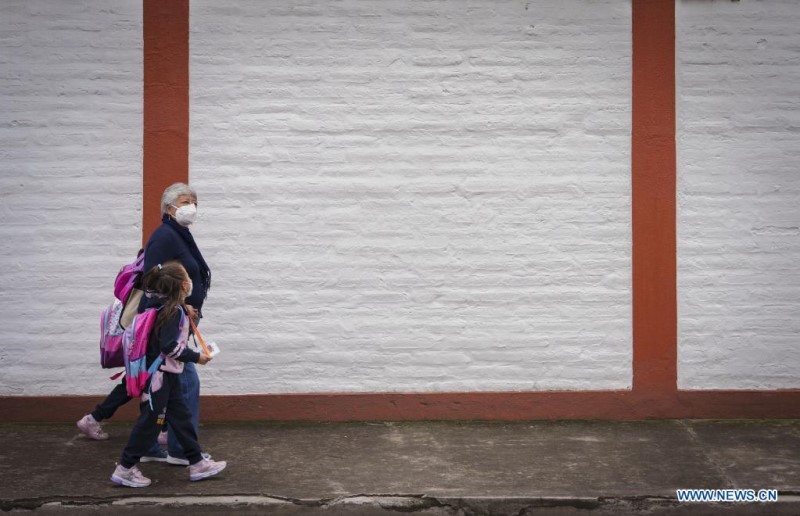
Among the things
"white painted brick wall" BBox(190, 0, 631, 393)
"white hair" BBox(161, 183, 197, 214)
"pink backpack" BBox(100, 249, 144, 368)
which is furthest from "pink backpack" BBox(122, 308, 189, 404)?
"white painted brick wall" BBox(190, 0, 631, 393)

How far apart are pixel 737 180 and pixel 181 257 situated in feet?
14.3

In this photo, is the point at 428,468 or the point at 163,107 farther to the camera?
the point at 163,107

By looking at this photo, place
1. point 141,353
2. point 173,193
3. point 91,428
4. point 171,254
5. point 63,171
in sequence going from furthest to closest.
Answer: point 63,171 < point 91,428 < point 173,193 < point 171,254 < point 141,353

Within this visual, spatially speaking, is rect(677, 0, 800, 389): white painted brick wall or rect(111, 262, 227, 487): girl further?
rect(677, 0, 800, 389): white painted brick wall

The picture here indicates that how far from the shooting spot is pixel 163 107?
7.19m

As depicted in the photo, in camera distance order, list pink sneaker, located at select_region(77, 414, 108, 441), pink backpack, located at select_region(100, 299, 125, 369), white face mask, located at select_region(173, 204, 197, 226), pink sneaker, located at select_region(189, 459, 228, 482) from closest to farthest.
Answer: pink sneaker, located at select_region(189, 459, 228, 482), white face mask, located at select_region(173, 204, 197, 226), pink backpack, located at select_region(100, 299, 125, 369), pink sneaker, located at select_region(77, 414, 108, 441)

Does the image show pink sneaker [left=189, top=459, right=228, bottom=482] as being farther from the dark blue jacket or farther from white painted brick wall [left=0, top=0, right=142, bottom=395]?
white painted brick wall [left=0, top=0, right=142, bottom=395]

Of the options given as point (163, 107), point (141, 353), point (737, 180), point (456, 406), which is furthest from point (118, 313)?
point (737, 180)

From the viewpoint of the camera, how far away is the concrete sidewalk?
17.7ft

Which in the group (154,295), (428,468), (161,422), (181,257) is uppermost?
(181,257)

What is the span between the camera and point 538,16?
7.29m

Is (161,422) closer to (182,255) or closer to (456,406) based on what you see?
(182,255)

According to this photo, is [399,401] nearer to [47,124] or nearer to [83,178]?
[83,178]

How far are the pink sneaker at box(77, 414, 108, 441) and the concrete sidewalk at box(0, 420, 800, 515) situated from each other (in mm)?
62
